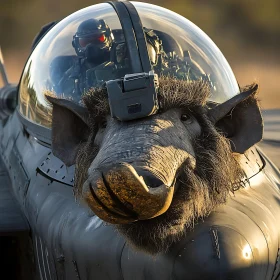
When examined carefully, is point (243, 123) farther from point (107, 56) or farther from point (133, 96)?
point (107, 56)

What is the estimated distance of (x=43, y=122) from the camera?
5.00 meters

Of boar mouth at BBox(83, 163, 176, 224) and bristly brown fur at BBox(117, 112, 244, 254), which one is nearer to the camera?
boar mouth at BBox(83, 163, 176, 224)

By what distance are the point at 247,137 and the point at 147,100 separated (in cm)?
56

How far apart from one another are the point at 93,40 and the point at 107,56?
24 centimetres

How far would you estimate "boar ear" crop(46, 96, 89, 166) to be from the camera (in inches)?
151

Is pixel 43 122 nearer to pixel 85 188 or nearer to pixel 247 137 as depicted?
pixel 247 137

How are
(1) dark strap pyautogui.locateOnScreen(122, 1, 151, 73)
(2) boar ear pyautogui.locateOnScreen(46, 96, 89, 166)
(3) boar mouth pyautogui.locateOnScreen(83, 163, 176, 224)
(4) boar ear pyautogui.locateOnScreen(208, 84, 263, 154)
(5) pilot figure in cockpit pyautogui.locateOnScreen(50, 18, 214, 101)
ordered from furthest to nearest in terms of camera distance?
(5) pilot figure in cockpit pyautogui.locateOnScreen(50, 18, 214, 101)
(1) dark strap pyautogui.locateOnScreen(122, 1, 151, 73)
(2) boar ear pyautogui.locateOnScreen(46, 96, 89, 166)
(4) boar ear pyautogui.locateOnScreen(208, 84, 263, 154)
(3) boar mouth pyautogui.locateOnScreen(83, 163, 176, 224)

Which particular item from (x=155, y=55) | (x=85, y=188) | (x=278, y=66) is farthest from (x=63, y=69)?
(x=278, y=66)

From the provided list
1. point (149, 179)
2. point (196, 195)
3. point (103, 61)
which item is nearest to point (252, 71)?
point (103, 61)

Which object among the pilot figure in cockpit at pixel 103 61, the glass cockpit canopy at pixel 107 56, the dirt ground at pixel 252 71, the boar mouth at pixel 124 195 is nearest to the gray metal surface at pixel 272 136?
the glass cockpit canopy at pixel 107 56

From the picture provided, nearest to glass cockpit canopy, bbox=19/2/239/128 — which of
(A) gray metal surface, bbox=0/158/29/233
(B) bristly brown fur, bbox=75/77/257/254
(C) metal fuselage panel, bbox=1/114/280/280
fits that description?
(C) metal fuselage panel, bbox=1/114/280/280

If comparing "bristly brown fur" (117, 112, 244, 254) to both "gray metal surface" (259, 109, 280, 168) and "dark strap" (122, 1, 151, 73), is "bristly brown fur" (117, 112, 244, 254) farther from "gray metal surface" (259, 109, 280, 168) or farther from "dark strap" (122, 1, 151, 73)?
"gray metal surface" (259, 109, 280, 168)

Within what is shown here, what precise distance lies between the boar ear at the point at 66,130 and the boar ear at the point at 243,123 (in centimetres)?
64

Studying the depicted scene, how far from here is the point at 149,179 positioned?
2912 mm
